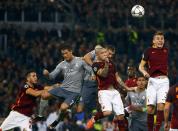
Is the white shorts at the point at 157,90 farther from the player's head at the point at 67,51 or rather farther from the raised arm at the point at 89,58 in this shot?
the player's head at the point at 67,51

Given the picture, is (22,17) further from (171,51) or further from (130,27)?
(171,51)

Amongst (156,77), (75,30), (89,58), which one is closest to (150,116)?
(156,77)

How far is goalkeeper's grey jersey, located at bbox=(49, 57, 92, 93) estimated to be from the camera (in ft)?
56.2

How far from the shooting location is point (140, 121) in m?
17.3

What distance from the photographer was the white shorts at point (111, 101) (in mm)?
15570

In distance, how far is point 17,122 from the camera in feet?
54.5

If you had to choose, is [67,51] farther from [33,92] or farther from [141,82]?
[141,82]

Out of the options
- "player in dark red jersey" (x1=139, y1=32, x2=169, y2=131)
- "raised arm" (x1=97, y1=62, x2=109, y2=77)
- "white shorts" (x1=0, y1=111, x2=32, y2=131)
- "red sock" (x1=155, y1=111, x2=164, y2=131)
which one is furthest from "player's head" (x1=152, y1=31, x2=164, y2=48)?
"white shorts" (x1=0, y1=111, x2=32, y2=131)

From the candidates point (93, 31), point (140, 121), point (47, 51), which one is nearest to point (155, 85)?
point (140, 121)

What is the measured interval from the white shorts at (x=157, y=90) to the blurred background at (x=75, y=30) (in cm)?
1103

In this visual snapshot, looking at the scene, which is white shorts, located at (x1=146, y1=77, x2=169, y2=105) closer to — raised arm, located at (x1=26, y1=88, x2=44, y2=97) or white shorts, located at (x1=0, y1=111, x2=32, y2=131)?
raised arm, located at (x1=26, y1=88, x2=44, y2=97)

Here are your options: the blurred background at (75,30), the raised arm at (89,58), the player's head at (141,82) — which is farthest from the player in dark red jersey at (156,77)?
the blurred background at (75,30)

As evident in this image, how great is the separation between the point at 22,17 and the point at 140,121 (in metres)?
15.4

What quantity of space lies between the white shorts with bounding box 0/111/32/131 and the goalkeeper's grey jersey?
1.33 metres
